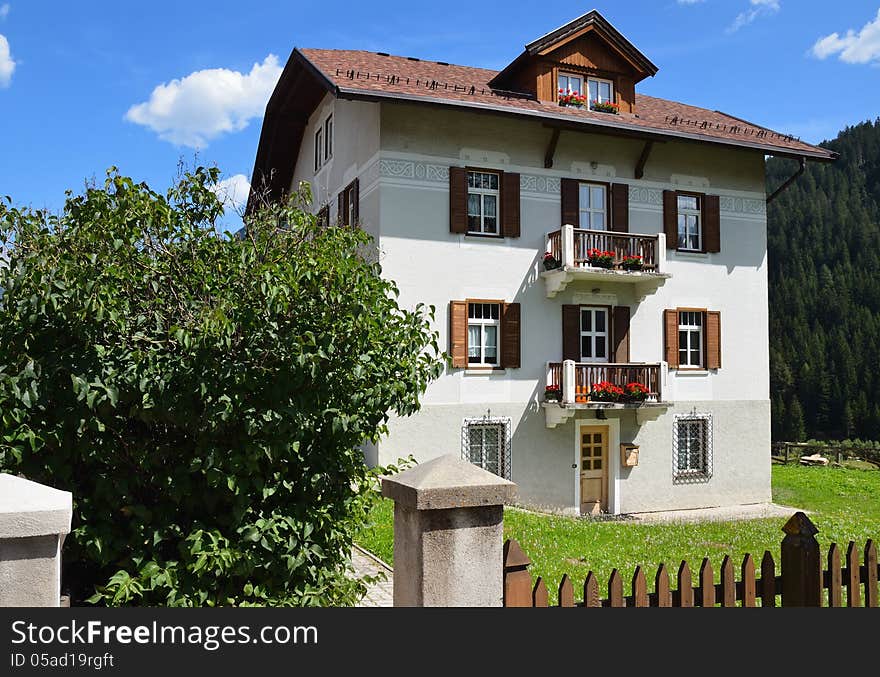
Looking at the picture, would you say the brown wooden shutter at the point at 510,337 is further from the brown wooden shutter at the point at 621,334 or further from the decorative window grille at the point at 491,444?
the brown wooden shutter at the point at 621,334

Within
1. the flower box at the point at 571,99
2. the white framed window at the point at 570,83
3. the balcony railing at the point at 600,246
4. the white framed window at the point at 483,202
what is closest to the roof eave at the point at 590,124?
the flower box at the point at 571,99

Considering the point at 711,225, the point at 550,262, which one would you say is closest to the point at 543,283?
the point at 550,262

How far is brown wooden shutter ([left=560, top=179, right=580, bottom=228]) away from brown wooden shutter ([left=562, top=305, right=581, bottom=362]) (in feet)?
7.19

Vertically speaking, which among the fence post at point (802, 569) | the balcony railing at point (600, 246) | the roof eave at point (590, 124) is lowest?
the fence post at point (802, 569)

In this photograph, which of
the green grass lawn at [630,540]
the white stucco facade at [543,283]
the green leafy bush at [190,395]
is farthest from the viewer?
the white stucco facade at [543,283]

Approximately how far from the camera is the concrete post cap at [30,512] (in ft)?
10.7

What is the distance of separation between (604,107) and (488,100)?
12.5 feet

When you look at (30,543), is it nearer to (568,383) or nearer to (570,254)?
(568,383)

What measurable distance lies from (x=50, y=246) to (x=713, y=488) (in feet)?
63.0

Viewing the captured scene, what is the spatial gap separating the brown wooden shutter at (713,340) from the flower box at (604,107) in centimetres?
604

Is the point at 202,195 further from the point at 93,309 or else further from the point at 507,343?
the point at 507,343

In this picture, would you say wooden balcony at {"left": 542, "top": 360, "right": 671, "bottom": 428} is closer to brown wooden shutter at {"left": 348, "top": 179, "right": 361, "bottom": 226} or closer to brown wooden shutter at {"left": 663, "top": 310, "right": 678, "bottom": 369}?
brown wooden shutter at {"left": 663, "top": 310, "right": 678, "bottom": 369}

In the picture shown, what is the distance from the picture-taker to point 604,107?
20.2 m

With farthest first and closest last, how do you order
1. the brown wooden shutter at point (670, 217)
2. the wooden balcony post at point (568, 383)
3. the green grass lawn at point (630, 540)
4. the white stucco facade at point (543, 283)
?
the brown wooden shutter at point (670, 217), the wooden balcony post at point (568, 383), the white stucco facade at point (543, 283), the green grass lawn at point (630, 540)
